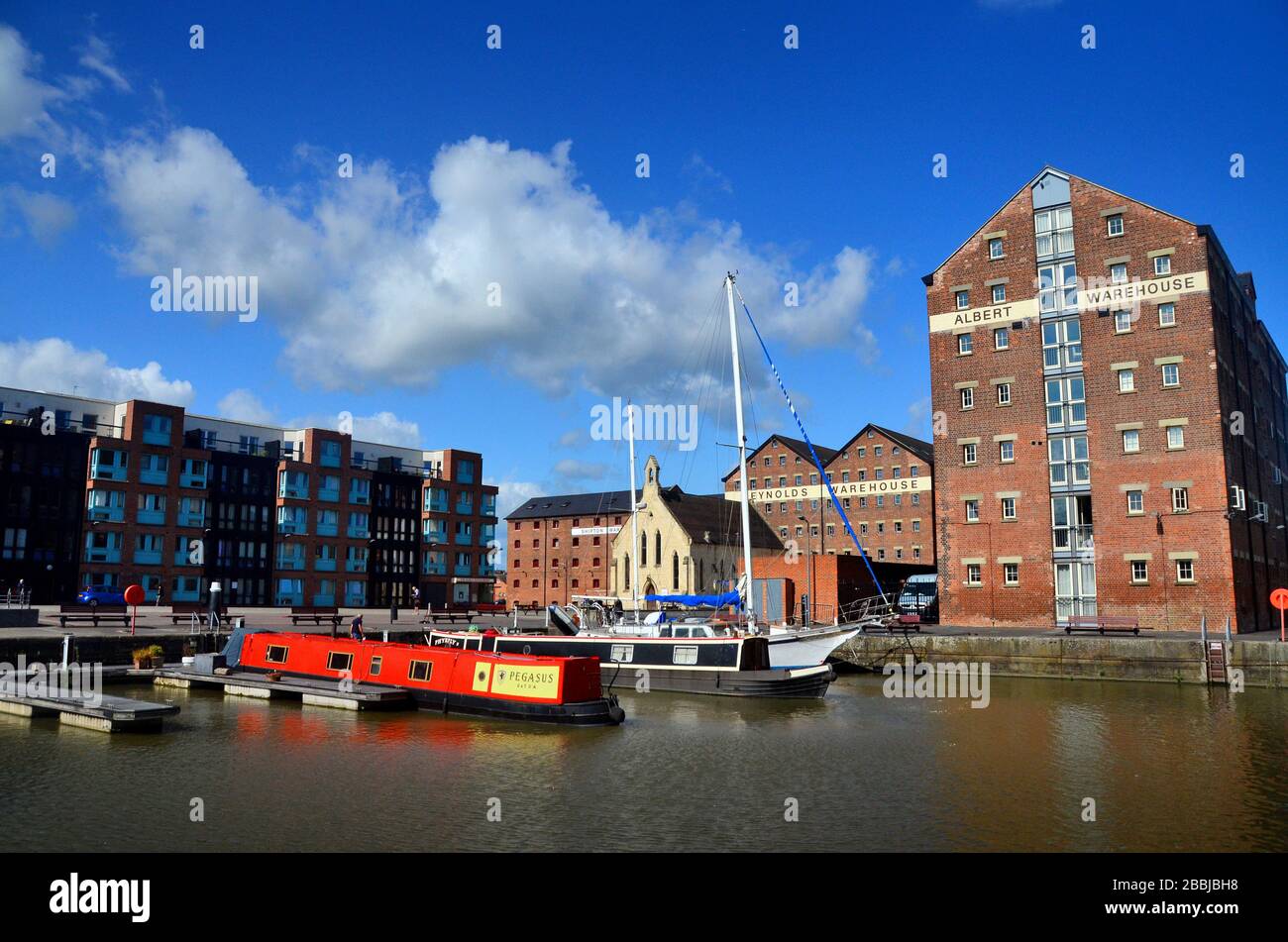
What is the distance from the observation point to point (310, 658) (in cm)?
3475

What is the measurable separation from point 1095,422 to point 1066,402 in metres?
2.04

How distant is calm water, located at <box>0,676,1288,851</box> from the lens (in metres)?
15.9

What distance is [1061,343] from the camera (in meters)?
51.9

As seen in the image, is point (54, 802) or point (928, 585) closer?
point (54, 802)

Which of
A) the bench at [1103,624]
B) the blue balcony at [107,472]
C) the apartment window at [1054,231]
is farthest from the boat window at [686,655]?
the blue balcony at [107,472]

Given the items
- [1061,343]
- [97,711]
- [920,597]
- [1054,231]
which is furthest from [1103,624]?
[97,711]

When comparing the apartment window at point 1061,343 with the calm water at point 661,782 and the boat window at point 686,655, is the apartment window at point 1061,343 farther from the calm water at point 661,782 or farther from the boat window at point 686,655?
the boat window at point 686,655

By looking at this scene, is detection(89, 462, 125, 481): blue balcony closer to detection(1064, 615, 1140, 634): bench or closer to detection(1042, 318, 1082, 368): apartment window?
detection(1042, 318, 1082, 368): apartment window

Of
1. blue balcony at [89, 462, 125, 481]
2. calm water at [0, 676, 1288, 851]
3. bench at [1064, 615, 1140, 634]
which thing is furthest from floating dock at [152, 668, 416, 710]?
blue balcony at [89, 462, 125, 481]

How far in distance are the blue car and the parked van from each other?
57.3m

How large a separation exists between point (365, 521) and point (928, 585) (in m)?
54.9

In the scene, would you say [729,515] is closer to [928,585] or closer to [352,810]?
[928,585]

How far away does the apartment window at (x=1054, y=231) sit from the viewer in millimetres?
51906
